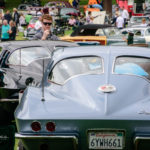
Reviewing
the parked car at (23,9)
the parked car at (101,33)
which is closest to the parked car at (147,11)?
the parked car at (23,9)

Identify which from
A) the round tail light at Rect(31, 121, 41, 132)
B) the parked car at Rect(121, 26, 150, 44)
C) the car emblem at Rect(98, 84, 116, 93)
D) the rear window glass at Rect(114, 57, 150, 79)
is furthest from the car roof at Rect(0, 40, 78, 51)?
the parked car at Rect(121, 26, 150, 44)

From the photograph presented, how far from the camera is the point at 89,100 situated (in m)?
5.62

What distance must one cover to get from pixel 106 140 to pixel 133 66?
1556 mm

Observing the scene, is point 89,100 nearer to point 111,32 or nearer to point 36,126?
point 36,126

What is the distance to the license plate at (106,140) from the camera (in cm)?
522

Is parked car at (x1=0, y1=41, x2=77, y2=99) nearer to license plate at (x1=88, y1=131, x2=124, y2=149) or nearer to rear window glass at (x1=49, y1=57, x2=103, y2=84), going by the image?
rear window glass at (x1=49, y1=57, x2=103, y2=84)

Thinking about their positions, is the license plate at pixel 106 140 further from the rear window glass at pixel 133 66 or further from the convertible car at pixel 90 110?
the rear window glass at pixel 133 66

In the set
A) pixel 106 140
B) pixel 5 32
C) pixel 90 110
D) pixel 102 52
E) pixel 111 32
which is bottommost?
pixel 5 32

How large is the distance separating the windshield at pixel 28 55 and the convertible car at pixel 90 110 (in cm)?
352

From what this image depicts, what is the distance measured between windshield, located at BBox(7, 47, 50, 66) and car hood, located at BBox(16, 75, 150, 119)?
368cm

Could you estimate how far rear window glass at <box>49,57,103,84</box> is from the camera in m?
6.37

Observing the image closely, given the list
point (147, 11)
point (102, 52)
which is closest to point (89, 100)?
point (102, 52)

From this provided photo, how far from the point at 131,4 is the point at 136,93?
49.9 metres

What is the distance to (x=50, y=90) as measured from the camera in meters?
6.27
